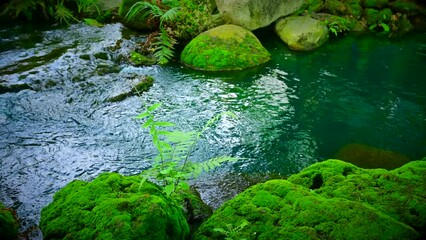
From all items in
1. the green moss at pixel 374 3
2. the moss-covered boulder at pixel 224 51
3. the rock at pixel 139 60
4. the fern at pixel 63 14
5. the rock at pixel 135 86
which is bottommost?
the rock at pixel 135 86

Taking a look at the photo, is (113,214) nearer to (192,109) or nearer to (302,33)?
(192,109)

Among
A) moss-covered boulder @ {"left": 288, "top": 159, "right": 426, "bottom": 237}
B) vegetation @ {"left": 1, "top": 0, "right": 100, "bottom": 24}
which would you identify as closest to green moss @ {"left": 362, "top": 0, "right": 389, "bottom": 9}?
vegetation @ {"left": 1, "top": 0, "right": 100, "bottom": 24}

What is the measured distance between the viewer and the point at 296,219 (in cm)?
311

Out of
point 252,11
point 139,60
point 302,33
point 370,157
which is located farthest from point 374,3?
point 370,157

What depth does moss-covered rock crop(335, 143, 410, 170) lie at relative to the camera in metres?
5.88

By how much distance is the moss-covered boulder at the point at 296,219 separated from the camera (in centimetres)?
289

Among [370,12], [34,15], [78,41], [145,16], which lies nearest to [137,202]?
[78,41]

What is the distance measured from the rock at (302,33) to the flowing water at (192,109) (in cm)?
37

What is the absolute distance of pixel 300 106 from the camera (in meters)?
7.80

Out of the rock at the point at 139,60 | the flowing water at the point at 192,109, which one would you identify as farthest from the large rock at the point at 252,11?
the rock at the point at 139,60

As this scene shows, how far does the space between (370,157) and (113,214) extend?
4711 mm

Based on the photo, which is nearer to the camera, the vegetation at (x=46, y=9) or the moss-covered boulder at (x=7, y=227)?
the moss-covered boulder at (x=7, y=227)

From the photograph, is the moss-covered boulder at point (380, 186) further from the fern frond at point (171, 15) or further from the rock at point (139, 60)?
the fern frond at point (171, 15)

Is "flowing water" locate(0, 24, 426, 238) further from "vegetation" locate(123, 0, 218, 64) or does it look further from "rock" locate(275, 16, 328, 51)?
"vegetation" locate(123, 0, 218, 64)
